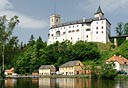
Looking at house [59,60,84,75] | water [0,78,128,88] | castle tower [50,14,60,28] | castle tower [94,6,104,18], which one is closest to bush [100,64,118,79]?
water [0,78,128,88]

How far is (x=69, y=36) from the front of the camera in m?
111

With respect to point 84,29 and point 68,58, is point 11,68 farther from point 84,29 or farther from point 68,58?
point 84,29

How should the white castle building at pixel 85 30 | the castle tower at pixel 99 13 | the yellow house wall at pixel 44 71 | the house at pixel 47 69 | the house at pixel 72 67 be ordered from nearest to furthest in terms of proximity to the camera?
the house at pixel 72 67 → the house at pixel 47 69 → the yellow house wall at pixel 44 71 → the white castle building at pixel 85 30 → the castle tower at pixel 99 13

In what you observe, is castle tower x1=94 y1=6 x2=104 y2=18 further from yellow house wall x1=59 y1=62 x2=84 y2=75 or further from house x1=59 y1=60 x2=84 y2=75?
yellow house wall x1=59 y1=62 x2=84 y2=75

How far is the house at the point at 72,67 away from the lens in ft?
265

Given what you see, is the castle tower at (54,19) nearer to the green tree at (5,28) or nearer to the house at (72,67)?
the house at (72,67)

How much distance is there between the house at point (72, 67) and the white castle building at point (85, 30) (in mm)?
22531

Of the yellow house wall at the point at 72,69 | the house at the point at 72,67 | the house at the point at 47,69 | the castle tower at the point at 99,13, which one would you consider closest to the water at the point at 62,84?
the house at the point at 72,67

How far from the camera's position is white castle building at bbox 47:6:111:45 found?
10169 cm

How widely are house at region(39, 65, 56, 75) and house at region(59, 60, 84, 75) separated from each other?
313 cm

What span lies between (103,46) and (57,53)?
18.0m

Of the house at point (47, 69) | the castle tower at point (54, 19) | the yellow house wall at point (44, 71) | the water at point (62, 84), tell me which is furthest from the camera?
the castle tower at point (54, 19)

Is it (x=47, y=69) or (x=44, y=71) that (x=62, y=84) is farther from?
(x=44, y=71)

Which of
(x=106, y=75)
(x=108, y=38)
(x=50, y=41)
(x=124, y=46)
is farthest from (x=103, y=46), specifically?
(x=106, y=75)
